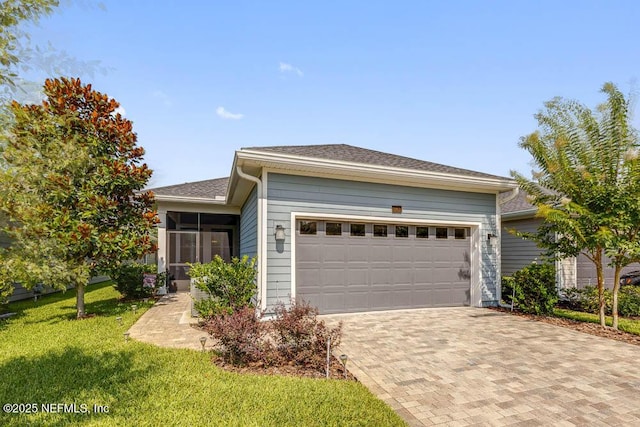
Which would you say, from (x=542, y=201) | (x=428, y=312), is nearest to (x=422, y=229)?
(x=428, y=312)

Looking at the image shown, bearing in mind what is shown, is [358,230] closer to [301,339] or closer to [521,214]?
[301,339]

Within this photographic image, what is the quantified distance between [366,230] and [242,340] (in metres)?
4.19

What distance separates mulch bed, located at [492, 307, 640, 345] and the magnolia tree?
29cm

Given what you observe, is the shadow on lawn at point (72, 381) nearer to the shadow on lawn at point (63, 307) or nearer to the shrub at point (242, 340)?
the shrub at point (242, 340)

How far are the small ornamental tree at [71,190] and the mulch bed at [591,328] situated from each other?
9.18 m

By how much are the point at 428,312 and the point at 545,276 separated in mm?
2844

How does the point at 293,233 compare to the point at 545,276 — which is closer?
the point at 293,233

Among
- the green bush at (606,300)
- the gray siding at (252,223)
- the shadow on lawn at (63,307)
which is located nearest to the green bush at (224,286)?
the gray siding at (252,223)

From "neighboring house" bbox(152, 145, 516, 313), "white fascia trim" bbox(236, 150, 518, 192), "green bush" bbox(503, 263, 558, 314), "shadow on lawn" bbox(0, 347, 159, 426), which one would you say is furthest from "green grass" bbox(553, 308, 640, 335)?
"shadow on lawn" bbox(0, 347, 159, 426)

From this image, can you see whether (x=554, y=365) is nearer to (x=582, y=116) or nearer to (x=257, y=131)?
(x=582, y=116)

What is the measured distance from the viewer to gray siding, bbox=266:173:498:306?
6.44 m

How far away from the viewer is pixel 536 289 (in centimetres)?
731

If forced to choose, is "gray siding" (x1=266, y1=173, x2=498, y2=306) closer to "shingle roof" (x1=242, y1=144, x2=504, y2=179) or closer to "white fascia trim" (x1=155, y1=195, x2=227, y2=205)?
"shingle roof" (x1=242, y1=144, x2=504, y2=179)

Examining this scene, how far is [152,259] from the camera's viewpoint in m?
14.1
